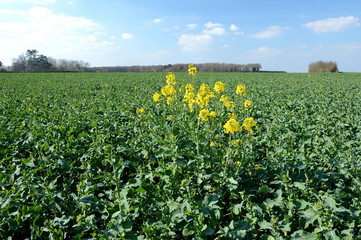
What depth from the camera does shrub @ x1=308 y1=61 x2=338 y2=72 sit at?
57656 mm

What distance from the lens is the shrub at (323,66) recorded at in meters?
57.7

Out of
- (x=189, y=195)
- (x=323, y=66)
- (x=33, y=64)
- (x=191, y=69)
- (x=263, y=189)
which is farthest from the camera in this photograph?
(x=33, y=64)

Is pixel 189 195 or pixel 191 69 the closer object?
pixel 189 195

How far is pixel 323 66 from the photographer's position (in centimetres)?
6062

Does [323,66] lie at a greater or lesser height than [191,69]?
greater

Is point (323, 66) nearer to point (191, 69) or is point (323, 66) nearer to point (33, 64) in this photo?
point (191, 69)

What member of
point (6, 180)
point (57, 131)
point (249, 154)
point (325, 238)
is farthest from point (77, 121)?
point (325, 238)

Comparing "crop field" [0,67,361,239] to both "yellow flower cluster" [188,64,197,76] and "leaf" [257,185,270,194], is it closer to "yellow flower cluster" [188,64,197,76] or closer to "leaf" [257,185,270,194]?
"leaf" [257,185,270,194]

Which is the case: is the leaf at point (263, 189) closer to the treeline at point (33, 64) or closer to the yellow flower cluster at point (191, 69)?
the yellow flower cluster at point (191, 69)

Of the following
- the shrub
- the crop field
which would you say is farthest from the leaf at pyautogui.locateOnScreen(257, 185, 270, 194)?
the shrub

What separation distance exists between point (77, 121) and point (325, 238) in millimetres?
6159

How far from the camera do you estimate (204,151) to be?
3727 mm

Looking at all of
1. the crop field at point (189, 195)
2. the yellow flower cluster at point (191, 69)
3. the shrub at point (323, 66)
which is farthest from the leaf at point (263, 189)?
the shrub at point (323, 66)

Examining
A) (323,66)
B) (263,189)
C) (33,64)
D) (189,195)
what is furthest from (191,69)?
(33,64)
